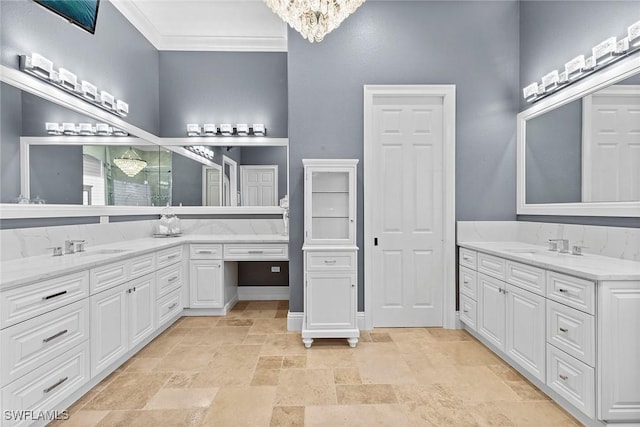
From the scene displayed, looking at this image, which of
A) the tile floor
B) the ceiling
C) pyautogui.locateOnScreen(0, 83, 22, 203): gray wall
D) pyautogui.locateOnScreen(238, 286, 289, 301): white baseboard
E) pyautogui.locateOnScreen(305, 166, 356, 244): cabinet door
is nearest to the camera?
the tile floor

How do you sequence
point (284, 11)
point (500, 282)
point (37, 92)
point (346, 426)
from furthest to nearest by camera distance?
point (500, 282)
point (37, 92)
point (284, 11)
point (346, 426)

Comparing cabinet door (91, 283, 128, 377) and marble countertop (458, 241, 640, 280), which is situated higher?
marble countertop (458, 241, 640, 280)

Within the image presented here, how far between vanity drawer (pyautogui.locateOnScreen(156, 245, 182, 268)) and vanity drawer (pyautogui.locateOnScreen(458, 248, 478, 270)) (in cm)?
317

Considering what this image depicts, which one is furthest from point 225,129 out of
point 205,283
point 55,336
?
point 55,336

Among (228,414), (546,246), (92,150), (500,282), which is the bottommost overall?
(228,414)

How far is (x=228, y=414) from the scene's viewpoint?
6.73ft

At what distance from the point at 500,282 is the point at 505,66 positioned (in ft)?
7.87

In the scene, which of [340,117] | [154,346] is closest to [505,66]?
[340,117]

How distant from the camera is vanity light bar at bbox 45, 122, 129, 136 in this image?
2.67 meters

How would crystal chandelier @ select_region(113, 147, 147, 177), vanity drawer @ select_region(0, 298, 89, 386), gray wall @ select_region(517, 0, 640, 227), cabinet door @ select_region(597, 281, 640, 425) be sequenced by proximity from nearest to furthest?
vanity drawer @ select_region(0, 298, 89, 386) < cabinet door @ select_region(597, 281, 640, 425) < gray wall @ select_region(517, 0, 640, 227) < crystal chandelier @ select_region(113, 147, 147, 177)

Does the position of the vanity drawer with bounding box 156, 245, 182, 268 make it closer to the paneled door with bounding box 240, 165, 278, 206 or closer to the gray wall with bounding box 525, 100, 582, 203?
the paneled door with bounding box 240, 165, 278, 206

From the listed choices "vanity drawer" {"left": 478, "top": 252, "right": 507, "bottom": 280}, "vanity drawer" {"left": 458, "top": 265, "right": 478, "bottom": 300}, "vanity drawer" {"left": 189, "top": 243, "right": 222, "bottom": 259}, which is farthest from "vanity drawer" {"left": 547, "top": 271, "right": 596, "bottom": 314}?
"vanity drawer" {"left": 189, "top": 243, "right": 222, "bottom": 259}

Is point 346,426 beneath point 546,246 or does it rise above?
beneath

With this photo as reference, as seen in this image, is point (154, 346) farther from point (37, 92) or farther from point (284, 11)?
point (284, 11)
